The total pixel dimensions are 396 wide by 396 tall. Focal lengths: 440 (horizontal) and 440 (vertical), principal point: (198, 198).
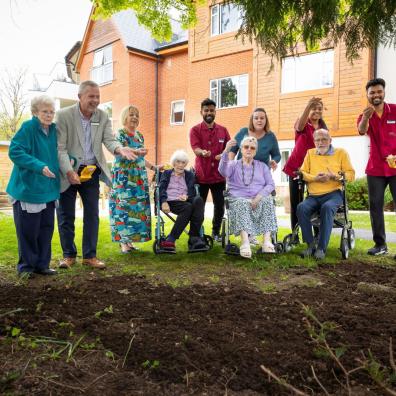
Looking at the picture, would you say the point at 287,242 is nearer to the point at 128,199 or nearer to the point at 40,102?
the point at 128,199

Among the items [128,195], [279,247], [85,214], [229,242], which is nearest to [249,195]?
[229,242]

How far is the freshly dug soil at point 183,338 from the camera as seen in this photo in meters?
1.96

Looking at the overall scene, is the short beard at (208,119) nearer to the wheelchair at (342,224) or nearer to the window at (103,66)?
the wheelchair at (342,224)

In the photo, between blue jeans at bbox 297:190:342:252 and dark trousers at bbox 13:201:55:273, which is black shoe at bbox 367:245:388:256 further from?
dark trousers at bbox 13:201:55:273

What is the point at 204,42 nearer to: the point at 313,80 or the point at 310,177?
the point at 313,80

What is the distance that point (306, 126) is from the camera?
18.3 feet

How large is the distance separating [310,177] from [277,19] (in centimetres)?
223

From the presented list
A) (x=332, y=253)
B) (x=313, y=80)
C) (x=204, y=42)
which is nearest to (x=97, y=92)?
(x=332, y=253)

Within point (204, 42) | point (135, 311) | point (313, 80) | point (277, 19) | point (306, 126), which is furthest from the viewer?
point (204, 42)

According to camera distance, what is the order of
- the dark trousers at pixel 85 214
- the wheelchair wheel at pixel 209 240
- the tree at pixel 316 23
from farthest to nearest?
the wheelchair wheel at pixel 209 240 → the dark trousers at pixel 85 214 → the tree at pixel 316 23

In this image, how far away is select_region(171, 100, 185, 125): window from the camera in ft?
64.8

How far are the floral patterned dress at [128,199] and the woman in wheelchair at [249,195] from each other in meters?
1.04

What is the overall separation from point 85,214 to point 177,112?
1594cm

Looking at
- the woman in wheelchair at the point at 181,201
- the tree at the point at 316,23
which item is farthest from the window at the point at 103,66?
the tree at the point at 316,23
